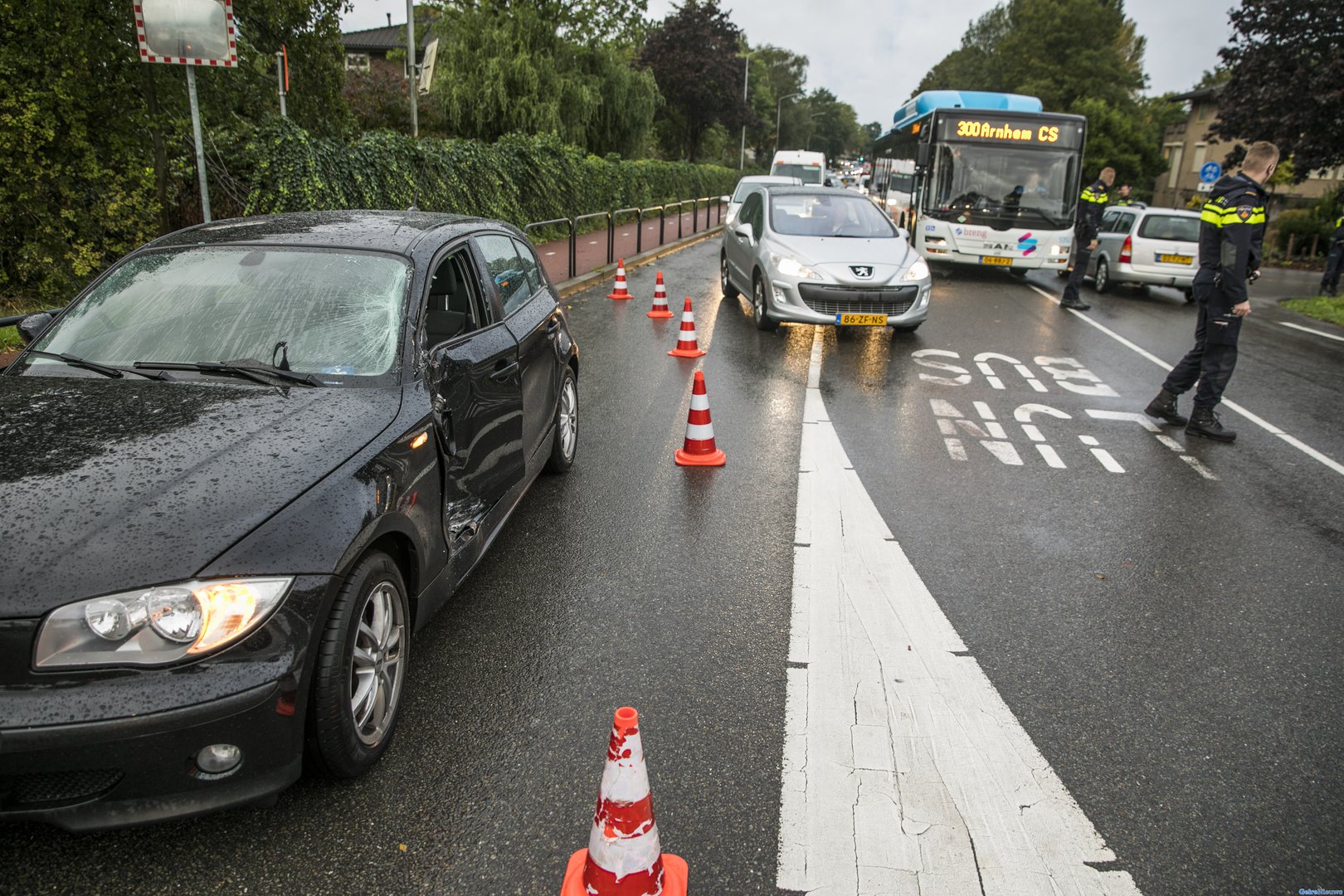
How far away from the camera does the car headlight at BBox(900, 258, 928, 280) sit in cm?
1047

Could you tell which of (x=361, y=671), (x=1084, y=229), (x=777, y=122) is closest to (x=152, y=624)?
(x=361, y=671)

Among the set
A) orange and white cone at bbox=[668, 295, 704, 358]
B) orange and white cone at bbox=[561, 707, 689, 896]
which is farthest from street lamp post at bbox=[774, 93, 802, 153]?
orange and white cone at bbox=[561, 707, 689, 896]

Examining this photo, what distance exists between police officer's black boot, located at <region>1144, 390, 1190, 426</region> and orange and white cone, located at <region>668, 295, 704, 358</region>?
4.27 metres

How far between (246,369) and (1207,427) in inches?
276

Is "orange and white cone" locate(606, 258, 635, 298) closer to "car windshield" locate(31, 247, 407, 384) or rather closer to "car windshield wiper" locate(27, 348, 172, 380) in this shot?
"car windshield" locate(31, 247, 407, 384)

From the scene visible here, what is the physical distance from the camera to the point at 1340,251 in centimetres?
1812

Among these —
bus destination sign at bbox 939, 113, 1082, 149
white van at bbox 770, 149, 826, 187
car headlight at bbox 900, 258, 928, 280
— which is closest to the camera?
car headlight at bbox 900, 258, 928, 280

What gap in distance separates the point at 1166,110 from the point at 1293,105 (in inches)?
1748

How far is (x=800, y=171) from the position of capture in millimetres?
29766

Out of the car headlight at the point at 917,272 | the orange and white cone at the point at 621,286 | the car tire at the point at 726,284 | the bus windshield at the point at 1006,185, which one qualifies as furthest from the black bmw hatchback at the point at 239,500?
the bus windshield at the point at 1006,185

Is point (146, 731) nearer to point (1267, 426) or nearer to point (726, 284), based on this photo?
point (1267, 426)

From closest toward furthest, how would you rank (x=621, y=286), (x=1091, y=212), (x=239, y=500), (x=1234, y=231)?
(x=239, y=500) → (x=1234, y=231) → (x=621, y=286) → (x=1091, y=212)

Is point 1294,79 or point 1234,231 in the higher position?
point 1294,79

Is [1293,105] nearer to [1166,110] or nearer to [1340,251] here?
[1340,251]
